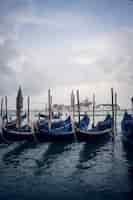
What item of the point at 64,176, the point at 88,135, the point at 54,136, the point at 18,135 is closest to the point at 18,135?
the point at 18,135

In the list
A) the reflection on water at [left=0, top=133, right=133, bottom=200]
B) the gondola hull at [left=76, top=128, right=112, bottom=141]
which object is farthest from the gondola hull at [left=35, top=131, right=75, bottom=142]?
the reflection on water at [left=0, top=133, right=133, bottom=200]

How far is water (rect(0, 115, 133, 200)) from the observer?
6.32 meters

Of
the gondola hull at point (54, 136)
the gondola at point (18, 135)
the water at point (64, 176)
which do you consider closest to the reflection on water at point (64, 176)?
the water at point (64, 176)

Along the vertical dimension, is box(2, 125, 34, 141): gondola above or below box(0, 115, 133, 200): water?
above

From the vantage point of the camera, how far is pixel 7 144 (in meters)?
15.5

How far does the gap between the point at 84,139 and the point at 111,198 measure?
9.33 metres

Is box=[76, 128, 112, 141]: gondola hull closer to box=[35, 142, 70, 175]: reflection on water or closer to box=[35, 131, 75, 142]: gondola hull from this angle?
box=[35, 131, 75, 142]: gondola hull

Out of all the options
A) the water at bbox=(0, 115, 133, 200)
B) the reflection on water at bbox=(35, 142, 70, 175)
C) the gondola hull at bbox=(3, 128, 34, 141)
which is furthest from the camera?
the gondola hull at bbox=(3, 128, 34, 141)

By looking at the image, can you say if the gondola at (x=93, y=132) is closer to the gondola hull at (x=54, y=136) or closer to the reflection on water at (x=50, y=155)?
the gondola hull at (x=54, y=136)

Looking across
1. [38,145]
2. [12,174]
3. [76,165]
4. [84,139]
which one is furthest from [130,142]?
[12,174]

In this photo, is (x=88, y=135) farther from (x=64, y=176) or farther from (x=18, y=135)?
(x=64, y=176)

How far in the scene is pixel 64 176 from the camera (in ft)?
26.3

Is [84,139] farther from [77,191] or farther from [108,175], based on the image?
[77,191]

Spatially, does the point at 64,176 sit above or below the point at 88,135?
below
